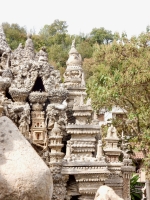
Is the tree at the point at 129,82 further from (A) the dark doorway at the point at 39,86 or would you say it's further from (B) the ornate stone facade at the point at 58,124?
(A) the dark doorway at the point at 39,86

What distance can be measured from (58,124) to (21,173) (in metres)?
12.3

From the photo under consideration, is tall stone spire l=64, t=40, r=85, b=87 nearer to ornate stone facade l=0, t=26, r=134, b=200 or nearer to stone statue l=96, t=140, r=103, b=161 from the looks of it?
ornate stone facade l=0, t=26, r=134, b=200

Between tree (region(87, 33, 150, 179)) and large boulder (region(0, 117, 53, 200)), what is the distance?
14.6 meters

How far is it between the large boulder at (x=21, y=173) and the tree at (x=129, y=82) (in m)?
14.6

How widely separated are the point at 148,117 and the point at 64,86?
4.40 meters

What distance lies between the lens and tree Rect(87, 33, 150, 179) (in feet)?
66.5

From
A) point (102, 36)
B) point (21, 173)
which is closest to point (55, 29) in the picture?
point (102, 36)

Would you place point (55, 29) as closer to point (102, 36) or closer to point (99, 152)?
point (102, 36)

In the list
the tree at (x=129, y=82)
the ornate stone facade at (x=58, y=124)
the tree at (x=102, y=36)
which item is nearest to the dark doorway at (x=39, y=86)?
the ornate stone facade at (x=58, y=124)

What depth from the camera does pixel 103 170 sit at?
55.1 feet

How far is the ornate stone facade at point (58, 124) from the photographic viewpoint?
1678cm

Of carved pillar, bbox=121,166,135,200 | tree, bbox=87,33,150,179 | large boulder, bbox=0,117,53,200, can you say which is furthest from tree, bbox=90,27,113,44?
large boulder, bbox=0,117,53,200

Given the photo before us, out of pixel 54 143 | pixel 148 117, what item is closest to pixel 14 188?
pixel 54 143

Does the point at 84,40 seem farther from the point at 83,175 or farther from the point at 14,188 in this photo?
the point at 14,188
